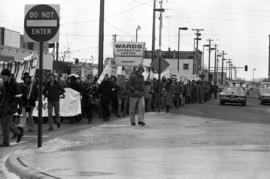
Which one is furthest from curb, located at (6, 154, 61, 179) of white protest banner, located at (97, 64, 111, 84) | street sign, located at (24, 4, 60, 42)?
white protest banner, located at (97, 64, 111, 84)

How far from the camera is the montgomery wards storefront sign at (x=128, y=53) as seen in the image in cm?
2862

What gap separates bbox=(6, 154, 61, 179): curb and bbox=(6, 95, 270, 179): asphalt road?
15 cm

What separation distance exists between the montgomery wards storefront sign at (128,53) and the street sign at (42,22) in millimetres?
16173

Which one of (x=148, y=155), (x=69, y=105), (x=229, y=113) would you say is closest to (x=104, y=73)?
(x=69, y=105)

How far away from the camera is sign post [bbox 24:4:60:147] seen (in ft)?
40.7

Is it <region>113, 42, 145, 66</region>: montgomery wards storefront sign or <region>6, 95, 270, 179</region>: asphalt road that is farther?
<region>113, 42, 145, 66</region>: montgomery wards storefront sign

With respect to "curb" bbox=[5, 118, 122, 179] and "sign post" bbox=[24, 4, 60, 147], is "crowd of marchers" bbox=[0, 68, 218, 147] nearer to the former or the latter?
"sign post" bbox=[24, 4, 60, 147]

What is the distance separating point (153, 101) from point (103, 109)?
24.9 feet

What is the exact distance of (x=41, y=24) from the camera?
12.5m

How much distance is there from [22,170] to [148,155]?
99.3 inches

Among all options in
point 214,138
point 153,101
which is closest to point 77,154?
point 214,138

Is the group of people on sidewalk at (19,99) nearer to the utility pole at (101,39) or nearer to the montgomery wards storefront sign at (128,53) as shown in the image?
the utility pole at (101,39)

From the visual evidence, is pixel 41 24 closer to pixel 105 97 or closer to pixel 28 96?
pixel 28 96

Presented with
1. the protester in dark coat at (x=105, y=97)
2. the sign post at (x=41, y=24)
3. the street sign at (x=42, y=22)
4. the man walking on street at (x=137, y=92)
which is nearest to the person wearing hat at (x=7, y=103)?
the sign post at (x=41, y=24)
